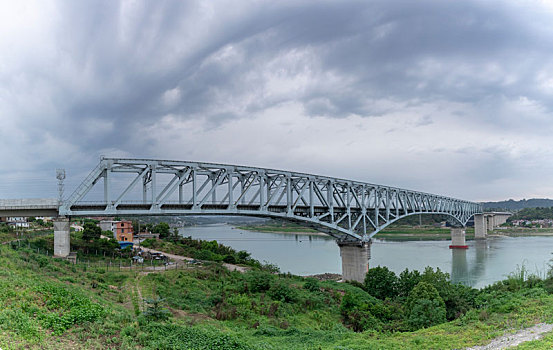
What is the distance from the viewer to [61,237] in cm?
2219

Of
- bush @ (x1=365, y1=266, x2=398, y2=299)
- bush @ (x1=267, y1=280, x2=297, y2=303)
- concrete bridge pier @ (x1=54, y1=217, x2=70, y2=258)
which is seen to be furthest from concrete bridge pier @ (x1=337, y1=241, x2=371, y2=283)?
concrete bridge pier @ (x1=54, y1=217, x2=70, y2=258)

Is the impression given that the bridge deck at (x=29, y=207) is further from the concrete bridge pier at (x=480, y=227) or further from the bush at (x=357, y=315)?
the concrete bridge pier at (x=480, y=227)

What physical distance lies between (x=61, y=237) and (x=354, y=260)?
89.7 feet

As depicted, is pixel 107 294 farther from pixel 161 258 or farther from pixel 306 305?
pixel 161 258

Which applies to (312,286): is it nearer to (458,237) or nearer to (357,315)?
(357,315)

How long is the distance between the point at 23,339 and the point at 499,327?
13.2 metres

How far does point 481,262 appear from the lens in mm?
53656

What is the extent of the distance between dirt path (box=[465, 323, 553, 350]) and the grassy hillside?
14.5 inches

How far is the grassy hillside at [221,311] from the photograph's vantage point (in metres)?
9.29

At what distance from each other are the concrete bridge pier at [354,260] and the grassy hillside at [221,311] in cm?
982

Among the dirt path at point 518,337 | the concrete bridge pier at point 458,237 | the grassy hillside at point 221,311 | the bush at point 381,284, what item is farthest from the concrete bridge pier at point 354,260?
the concrete bridge pier at point 458,237

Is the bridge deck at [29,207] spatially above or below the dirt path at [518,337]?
above

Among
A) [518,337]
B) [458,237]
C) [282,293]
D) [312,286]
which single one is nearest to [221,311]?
[282,293]

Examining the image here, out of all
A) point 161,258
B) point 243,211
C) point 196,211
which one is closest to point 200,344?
point 196,211
